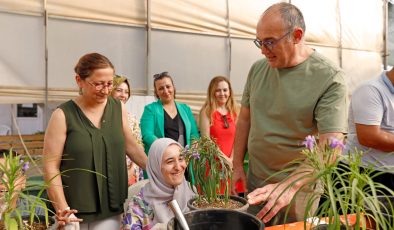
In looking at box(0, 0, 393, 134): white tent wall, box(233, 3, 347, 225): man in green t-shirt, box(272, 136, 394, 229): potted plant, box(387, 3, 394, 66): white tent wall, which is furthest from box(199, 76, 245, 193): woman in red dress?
box(387, 3, 394, 66): white tent wall

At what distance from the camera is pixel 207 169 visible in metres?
1.84

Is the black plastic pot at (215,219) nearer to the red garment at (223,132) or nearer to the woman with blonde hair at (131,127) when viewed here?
the woman with blonde hair at (131,127)

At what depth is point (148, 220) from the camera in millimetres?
1823

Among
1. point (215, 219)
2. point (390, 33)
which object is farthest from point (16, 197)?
point (390, 33)

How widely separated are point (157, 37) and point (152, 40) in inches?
3.4

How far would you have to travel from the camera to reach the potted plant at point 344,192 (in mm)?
882

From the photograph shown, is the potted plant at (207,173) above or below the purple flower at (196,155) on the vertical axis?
below

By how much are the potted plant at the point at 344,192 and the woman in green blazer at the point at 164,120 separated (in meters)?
2.34

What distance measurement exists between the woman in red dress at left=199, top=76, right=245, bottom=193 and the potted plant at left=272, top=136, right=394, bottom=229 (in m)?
2.43

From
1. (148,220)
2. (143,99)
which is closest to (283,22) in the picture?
(148,220)

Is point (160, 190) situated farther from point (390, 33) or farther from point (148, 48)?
point (390, 33)

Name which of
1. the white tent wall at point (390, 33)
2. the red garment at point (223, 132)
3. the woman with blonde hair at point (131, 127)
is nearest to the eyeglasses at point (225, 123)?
the red garment at point (223, 132)

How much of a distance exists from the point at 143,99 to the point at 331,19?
3.84m

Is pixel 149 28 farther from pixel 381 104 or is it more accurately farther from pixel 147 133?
pixel 381 104
